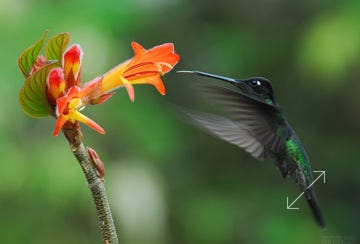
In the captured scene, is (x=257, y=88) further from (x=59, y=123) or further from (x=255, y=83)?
(x=59, y=123)

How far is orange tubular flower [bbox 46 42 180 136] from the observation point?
984mm

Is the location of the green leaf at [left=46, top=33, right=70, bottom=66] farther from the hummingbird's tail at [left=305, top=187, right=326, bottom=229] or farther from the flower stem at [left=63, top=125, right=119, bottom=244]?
the hummingbird's tail at [left=305, top=187, right=326, bottom=229]

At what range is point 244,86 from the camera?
141cm

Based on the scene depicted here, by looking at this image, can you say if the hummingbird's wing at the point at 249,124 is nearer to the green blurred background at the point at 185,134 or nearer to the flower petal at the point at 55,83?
the flower petal at the point at 55,83

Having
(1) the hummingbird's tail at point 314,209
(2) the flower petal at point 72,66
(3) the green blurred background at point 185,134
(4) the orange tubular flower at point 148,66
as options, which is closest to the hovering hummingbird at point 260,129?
(1) the hummingbird's tail at point 314,209

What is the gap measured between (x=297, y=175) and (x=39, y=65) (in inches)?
26.8

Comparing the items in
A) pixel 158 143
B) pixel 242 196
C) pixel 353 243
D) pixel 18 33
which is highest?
pixel 18 33

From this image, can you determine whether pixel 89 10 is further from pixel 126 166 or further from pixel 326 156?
pixel 326 156

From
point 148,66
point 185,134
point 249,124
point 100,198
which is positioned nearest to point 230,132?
point 249,124

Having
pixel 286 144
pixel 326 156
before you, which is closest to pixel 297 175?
pixel 286 144

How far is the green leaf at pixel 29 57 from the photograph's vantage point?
97cm

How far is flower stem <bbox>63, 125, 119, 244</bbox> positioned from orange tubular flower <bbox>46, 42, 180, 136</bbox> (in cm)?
3

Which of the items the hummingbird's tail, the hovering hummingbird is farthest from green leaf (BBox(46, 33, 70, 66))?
the hummingbird's tail

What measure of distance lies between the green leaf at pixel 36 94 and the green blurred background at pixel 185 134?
1.65 meters
